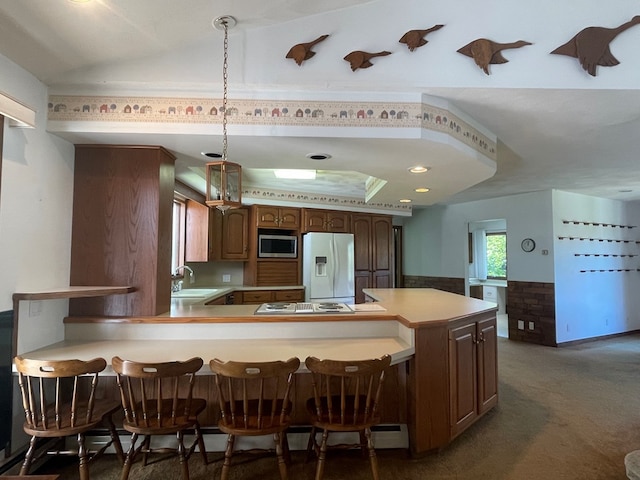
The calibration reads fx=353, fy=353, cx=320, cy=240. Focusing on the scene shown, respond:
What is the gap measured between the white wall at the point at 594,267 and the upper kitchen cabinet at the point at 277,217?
377 centimetres

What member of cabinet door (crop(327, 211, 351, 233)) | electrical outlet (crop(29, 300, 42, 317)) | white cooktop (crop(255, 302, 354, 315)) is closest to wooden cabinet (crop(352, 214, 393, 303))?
cabinet door (crop(327, 211, 351, 233))

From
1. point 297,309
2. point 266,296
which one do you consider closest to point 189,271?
point 266,296

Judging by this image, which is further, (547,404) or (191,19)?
(547,404)

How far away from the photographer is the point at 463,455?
228cm

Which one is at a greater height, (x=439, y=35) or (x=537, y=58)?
(x=439, y=35)

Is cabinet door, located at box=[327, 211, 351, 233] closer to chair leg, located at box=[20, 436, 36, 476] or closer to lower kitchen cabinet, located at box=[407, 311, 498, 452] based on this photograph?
lower kitchen cabinet, located at box=[407, 311, 498, 452]

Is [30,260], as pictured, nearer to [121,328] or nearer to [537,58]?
[121,328]

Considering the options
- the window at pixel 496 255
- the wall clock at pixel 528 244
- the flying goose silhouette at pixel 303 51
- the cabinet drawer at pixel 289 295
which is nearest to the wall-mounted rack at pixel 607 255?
the wall clock at pixel 528 244

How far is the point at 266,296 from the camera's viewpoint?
4.96m

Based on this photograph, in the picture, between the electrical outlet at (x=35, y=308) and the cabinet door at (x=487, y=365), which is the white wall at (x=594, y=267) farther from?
the electrical outlet at (x=35, y=308)

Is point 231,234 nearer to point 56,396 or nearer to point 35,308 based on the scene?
point 35,308

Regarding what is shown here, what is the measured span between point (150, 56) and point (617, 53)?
8.62ft

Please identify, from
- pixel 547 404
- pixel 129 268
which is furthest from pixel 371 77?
pixel 547 404

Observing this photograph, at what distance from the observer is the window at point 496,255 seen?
7.05 m
